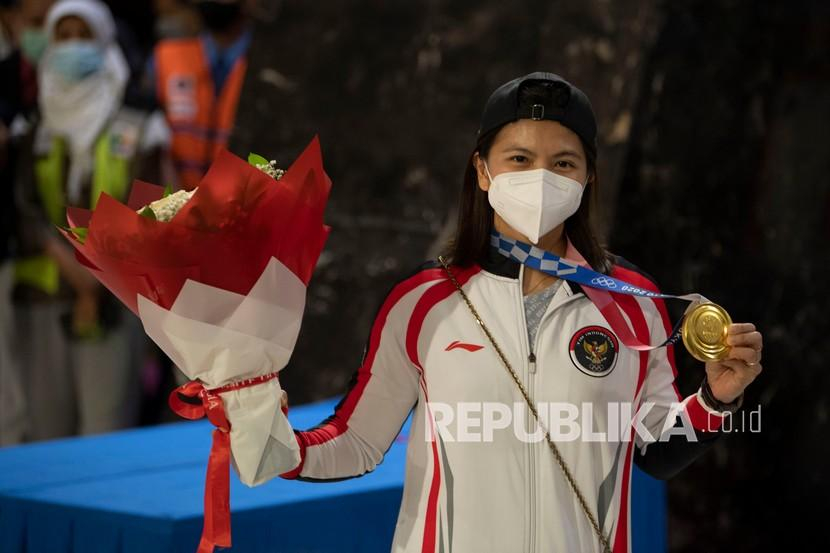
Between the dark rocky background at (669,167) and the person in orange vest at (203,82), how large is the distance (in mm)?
1151

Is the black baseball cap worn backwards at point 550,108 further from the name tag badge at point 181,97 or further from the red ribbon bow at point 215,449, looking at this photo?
the name tag badge at point 181,97

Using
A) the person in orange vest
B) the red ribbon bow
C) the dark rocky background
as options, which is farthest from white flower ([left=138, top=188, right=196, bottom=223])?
the person in orange vest

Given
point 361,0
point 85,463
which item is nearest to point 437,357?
point 85,463

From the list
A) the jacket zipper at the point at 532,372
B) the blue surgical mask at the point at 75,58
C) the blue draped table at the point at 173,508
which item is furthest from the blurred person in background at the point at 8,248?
the jacket zipper at the point at 532,372

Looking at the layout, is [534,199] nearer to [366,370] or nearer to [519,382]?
[519,382]

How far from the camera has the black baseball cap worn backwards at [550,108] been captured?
9.32ft

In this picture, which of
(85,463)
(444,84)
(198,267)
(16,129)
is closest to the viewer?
(198,267)

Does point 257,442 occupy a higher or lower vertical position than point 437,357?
lower

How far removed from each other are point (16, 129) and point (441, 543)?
15.5 ft

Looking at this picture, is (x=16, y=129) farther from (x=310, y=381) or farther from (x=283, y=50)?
(x=310, y=381)

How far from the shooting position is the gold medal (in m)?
2.71

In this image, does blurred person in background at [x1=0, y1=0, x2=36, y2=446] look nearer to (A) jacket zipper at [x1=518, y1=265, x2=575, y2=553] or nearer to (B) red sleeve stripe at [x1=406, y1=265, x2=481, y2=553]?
(B) red sleeve stripe at [x1=406, y1=265, x2=481, y2=553]

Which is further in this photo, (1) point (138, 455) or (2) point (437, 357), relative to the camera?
(1) point (138, 455)

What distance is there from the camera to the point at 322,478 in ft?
9.27
